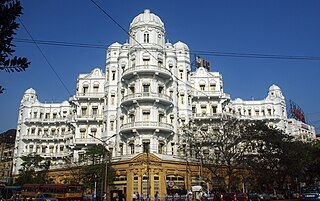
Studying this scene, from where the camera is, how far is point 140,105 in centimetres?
4478

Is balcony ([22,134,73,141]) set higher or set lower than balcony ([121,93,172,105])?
lower

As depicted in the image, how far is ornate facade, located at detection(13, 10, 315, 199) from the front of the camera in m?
43.0

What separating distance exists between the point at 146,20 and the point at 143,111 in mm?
14313

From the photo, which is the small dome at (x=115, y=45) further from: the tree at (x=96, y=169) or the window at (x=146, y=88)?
the tree at (x=96, y=169)

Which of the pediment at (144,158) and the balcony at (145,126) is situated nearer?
the pediment at (144,158)

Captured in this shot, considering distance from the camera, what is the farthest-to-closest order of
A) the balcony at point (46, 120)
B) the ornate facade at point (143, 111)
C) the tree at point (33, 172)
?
the balcony at point (46, 120), the tree at point (33, 172), the ornate facade at point (143, 111)

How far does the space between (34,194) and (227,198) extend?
24.4 m

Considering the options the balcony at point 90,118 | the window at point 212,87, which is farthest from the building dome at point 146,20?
the balcony at point 90,118

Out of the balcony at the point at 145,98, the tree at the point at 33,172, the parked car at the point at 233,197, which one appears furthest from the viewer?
the tree at the point at 33,172

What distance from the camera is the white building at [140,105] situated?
4478cm

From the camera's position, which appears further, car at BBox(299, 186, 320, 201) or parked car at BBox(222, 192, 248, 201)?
parked car at BBox(222, 192, 248, 201)

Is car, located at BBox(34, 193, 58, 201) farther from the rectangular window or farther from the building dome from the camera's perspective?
the building dome

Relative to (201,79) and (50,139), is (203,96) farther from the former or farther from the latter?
(50,139)

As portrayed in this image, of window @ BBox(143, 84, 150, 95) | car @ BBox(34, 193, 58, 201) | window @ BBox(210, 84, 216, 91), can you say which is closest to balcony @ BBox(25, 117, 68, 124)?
window @ BBox(143, 84, 150, 95)
